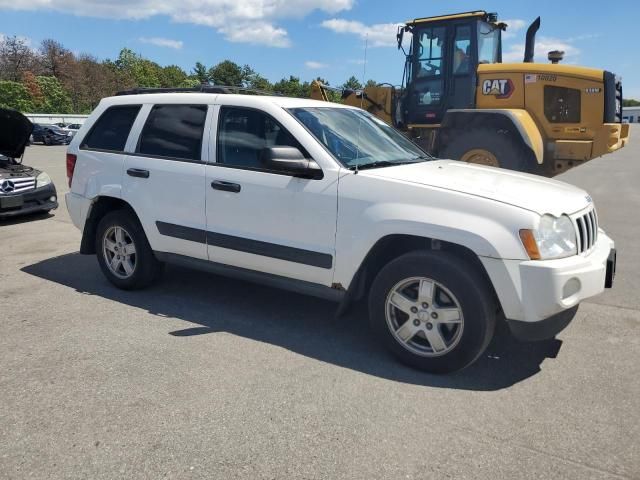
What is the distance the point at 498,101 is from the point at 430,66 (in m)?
1.46

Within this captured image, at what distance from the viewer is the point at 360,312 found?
4.74m

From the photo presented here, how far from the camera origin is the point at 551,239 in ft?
10.7

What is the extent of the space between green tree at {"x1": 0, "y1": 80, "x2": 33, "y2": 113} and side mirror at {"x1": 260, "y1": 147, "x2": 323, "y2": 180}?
53529 millimetres

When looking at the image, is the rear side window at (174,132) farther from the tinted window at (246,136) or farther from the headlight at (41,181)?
the headlight at (41,181)

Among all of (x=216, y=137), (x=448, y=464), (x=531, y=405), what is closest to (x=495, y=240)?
(x=531, y=405)

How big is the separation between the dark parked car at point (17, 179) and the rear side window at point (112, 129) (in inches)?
150

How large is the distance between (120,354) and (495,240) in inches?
104

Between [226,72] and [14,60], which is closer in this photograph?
[14,60]

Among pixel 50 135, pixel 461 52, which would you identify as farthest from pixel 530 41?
pixel 50 135

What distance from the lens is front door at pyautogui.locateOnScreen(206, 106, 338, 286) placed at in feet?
12.6

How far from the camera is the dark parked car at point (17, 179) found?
8.29 m

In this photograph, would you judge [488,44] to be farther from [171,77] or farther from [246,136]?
[171,77]

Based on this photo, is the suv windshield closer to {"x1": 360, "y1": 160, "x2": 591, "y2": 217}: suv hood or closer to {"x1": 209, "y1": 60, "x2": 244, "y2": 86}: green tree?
{"x1": 360, "y1": 160, "x2": 591, "y2": 217}: suv hood

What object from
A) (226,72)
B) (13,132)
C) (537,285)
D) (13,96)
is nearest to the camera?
(537,285)
